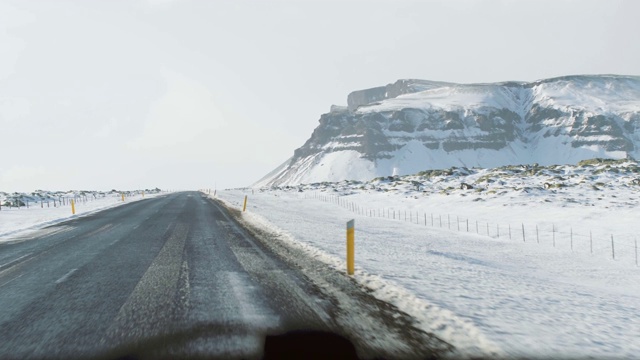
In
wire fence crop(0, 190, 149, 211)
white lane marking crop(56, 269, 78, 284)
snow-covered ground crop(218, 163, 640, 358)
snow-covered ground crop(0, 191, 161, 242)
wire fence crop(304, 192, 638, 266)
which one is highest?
wire fence crop(0, 190, 149, 211)

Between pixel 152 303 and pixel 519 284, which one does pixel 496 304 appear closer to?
pixel 519 284

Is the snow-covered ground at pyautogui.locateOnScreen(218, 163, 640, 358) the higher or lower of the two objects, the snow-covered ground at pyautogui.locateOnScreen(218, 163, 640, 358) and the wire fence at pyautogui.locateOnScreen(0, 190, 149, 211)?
the lower

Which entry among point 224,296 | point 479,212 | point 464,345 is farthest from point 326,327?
point 479,212

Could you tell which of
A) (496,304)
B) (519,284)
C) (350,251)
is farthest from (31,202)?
(496,304)

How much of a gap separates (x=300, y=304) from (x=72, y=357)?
9.46 feet

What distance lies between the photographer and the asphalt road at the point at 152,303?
4.64m

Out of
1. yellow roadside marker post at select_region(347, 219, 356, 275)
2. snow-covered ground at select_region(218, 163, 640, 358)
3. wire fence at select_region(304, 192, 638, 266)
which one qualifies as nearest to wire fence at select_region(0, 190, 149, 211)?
snow-covered ground at select_region(218, 163, 640, 358)

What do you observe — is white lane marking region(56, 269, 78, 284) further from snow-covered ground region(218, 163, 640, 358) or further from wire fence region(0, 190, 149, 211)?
wire fence region(0, 190, 149, 211)

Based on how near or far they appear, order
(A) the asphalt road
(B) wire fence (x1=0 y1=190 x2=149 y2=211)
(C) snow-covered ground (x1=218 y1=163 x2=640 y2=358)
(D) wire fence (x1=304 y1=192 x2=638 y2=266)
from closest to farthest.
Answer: (A) the asphalt road, (C) snow-covered ground (x1=218 y1=163 x2=640 y2=358), (D) wire fence (x1=304 y1=192 x2=638 y2=266), (B) wire fence (x1=0 y1=190 x2=149 y2=211)

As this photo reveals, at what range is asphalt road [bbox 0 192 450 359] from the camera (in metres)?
4.64

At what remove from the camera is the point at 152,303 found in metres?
6.28

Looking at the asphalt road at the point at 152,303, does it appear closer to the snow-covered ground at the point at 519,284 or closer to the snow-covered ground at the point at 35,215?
the snow-covered ground at the point at 519,284

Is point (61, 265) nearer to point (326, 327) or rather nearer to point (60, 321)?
point (60, 321)

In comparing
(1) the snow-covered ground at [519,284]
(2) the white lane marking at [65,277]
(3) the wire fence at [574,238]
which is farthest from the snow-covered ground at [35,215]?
(3) the wire fence at [574,238]
